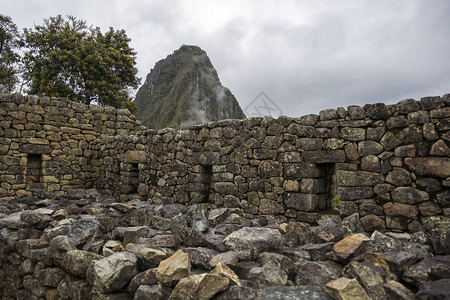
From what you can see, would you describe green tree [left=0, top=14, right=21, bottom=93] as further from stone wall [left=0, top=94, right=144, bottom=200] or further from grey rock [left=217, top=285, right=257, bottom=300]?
grey rock [left=217, top=285, right=257, bottom=300]

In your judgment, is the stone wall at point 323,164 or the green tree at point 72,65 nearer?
the stone wall at point 323,164

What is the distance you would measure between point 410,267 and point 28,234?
5.06m

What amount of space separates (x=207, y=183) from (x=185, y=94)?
3287 cm

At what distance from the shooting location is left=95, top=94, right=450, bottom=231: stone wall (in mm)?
4352

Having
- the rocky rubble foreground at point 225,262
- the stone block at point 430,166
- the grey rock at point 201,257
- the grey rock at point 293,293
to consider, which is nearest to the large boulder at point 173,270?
the rocky rubble foreground at point 225,262

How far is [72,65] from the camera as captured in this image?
1510 cm

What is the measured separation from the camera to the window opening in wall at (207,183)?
694 centimetres

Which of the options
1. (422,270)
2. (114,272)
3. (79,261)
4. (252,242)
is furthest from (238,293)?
(79,261)

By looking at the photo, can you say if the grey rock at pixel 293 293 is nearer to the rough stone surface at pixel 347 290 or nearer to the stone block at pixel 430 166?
the rough stone surface at pixel 347 290

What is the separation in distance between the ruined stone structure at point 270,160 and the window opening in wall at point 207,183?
0.02 meters

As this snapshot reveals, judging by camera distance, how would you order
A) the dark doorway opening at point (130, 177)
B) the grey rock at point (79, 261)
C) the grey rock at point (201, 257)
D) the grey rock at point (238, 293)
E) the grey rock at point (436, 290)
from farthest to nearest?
the dark doorway opening at point (130, 177), the grey rock at point (79, 261), the grey rock at point (201, 257), the grey rock at point (238, 293), the grey rock at point (436, 290)

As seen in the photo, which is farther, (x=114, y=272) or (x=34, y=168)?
(x=34, y=168)

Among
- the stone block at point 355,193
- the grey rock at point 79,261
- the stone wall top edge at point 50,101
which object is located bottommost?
the grey rock at point 79,261

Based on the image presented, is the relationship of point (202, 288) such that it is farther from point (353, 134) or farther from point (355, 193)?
point (353, 134)
